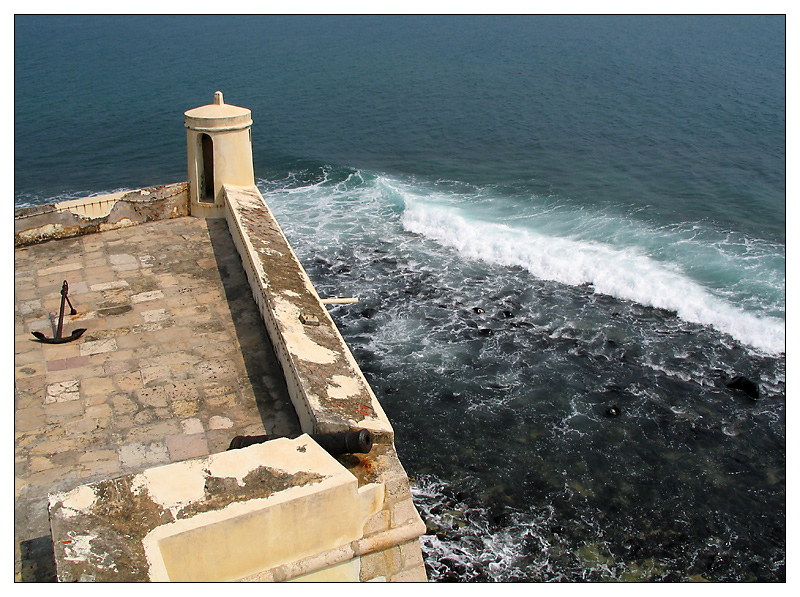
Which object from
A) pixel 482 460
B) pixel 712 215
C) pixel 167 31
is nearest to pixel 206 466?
pixel 482 460

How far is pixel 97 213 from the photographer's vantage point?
39.0 ft

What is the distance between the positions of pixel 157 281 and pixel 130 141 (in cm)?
2973

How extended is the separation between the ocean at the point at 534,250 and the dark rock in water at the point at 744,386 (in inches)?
2.7

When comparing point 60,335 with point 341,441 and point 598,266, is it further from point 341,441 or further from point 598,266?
point 598,266

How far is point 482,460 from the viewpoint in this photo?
49.7 feet

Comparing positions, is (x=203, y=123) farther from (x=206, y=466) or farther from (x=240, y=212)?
(x=206, y=466)

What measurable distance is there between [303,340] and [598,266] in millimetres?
17810

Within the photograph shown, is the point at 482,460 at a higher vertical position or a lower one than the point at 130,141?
lower

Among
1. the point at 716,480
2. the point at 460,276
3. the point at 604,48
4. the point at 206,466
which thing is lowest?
the point at 716,480

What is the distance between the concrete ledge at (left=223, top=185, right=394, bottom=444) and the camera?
6531 millimetres

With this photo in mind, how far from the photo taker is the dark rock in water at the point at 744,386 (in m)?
17.5

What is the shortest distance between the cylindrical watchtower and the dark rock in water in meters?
12.6

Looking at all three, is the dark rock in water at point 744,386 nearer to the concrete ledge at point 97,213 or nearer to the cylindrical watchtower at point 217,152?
the cylindrical watchtower at point 217,152

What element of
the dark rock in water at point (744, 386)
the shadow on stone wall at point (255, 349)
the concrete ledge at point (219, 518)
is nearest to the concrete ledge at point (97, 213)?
the shadow on stone wall at point (255, 349)
